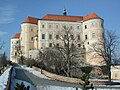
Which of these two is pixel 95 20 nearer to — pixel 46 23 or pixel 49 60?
pixel 46 23

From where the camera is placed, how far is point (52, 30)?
86188 mm

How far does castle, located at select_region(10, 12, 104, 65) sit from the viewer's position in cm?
8381

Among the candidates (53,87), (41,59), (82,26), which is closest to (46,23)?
(82,26)

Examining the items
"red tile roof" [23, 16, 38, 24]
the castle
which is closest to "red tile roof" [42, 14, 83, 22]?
the castle

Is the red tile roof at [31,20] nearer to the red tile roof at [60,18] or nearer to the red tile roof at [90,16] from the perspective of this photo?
the red tile roof at [60,18]

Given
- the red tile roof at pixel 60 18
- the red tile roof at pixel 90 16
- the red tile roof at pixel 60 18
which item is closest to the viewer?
the red tile roof at pixel 90 16

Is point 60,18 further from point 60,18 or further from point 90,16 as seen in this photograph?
point 90,16

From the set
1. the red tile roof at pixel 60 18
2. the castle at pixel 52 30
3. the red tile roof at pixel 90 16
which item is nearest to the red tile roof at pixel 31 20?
the castle at pixel 52 30

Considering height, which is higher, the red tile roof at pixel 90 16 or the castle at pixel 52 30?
the red tile roof at pixel 90 16

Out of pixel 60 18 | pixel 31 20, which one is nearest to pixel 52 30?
pixel 60 18

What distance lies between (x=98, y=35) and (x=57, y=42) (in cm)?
1386

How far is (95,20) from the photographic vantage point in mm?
84250

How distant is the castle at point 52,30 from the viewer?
83.8 meters

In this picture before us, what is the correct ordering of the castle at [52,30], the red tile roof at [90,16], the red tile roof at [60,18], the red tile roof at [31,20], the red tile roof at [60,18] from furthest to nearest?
the red tile roof at [31,20] → the red tile roof at [60,18] → the red tile roof at [60,18] → the red tile roof at [90,16] → the castle at [52,30]
